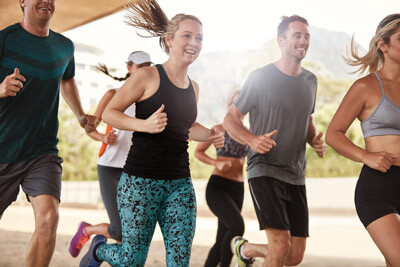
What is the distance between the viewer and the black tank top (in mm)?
2850

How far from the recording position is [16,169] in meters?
3.19

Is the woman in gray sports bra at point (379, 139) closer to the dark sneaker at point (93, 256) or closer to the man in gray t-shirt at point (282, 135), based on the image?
the man in gray t-shirt at point (282, 135)

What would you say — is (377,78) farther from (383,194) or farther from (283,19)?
(283,19)

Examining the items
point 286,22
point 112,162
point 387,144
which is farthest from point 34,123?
point 387,144

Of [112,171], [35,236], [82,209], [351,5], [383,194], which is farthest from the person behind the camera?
[351,5]

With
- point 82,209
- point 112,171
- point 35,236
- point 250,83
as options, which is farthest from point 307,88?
point 82,209

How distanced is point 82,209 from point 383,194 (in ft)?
33.8

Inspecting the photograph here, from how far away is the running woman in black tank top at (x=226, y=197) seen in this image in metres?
4.26

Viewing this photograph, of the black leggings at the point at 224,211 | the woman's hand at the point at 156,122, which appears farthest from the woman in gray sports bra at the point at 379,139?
the black leggings at the point at 224,211

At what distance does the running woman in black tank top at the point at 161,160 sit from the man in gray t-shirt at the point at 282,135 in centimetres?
56

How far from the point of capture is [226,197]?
172 inches

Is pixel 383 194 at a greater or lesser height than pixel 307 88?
lesser

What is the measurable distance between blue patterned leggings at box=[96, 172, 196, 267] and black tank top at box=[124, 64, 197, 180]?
5cm

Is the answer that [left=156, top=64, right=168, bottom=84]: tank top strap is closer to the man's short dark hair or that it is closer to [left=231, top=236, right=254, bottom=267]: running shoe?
the man's short dark hair
